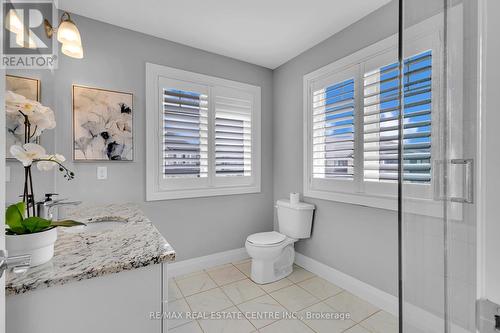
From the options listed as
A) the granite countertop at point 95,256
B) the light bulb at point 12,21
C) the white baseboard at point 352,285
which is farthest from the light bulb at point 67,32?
the white baseboard at point 352,285

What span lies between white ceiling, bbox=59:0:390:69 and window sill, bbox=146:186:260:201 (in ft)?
5.19

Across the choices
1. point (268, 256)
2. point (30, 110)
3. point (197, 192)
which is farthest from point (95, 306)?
point (197, 192)

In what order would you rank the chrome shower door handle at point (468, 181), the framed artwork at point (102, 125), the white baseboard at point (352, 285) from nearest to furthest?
the chrome shower door handle at point (468, 181) < the white baseboard at point (352, 285) < the framed artwork at point (102, 125)

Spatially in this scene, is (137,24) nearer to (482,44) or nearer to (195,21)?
(195,21)

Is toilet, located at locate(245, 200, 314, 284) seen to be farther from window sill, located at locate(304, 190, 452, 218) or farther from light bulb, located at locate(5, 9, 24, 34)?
light bulb, located at locate(5, 9, 24, 34)

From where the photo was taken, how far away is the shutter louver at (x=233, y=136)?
8.71 feet

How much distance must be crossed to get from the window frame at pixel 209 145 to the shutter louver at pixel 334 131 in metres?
0.78

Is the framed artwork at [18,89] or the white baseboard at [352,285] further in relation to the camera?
the white baseboard at [352,285]

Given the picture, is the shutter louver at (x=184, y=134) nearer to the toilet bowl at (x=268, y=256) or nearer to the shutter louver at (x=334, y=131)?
the toilet bowl at (x=268, y=256)

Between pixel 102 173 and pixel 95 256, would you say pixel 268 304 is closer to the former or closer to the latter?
pixel 95 256

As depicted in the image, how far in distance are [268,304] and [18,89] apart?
2593 millimetres

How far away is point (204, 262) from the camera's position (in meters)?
2.56

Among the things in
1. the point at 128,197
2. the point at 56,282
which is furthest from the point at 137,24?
the point at 56,282

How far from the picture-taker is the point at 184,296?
6.67 feet
